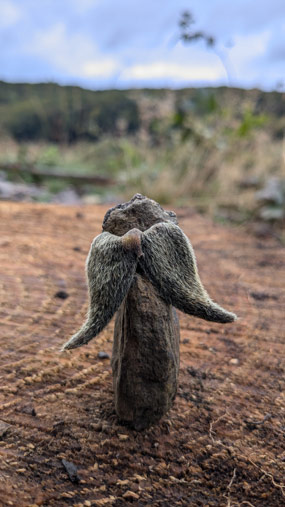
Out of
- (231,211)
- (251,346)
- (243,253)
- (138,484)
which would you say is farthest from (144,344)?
(231,211)

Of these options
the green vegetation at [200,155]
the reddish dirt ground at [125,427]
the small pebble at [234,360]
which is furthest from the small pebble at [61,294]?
the green vegetation at [200,155]

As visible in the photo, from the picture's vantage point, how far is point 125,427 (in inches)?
48.7

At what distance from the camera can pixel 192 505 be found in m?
1.00

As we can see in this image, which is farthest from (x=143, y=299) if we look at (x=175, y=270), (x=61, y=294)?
(x=61, y=294)

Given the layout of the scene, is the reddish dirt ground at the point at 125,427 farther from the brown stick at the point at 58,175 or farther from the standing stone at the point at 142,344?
the brown stick at the point at 58,175

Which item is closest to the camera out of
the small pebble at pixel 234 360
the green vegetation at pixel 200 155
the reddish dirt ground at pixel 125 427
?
the reddish dirt ground at pixel 125 427

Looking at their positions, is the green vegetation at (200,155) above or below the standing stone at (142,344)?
above

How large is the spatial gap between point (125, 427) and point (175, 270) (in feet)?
1.72

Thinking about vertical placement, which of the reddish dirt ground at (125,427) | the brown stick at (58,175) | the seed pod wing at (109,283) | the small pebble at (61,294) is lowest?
the reddish dirt ground at (125,427)

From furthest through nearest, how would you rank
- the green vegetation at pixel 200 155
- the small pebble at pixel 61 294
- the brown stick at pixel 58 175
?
the brown stick at pixel 58 175
the green vegetation at pixel 200 155
the small pebble at pixel 61 294

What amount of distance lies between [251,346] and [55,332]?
33.5 inches

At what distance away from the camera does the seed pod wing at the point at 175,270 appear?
3.63 feet

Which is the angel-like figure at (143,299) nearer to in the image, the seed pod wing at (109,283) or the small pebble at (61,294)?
the seed pod wing at (109,283)

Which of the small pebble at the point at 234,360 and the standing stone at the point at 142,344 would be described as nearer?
the standing stone at the point at 142,344
